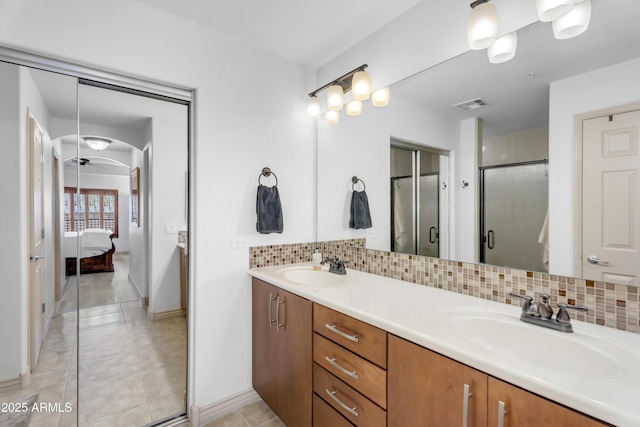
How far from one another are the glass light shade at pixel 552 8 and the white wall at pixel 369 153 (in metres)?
0.57

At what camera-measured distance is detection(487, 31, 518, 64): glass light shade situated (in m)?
1.38

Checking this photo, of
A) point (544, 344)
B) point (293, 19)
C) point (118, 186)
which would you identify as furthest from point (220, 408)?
point (293, 19)

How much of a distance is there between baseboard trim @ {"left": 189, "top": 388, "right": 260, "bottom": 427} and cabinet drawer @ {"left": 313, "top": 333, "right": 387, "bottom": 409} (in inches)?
35.8

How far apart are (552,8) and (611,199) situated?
30.7 inches

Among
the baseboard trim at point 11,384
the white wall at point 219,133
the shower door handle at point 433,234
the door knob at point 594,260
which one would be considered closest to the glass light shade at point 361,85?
the white wall at point 219,133

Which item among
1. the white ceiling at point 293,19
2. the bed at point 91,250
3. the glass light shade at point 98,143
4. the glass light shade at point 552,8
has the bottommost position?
the bed at point 91,250

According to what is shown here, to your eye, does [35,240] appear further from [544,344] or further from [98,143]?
[544,344]

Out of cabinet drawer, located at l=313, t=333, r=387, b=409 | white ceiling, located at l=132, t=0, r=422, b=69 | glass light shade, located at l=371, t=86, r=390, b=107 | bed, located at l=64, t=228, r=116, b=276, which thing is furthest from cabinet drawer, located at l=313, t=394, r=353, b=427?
white ceiling, located at l=132, t=0, r=422, b=69

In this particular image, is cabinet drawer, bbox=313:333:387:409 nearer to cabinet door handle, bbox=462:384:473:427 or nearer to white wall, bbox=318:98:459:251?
cabinet door handle, bbox=462:384:473:427

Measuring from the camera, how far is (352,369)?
1.36 meters

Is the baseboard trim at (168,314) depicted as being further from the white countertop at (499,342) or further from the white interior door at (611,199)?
the white interior door at (611,199)

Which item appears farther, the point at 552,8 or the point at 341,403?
the point at 341,403

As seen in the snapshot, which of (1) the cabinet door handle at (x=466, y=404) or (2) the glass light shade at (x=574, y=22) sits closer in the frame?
(1) the cabinet door handle at (x=466, y=404)

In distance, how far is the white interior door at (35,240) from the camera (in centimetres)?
157
